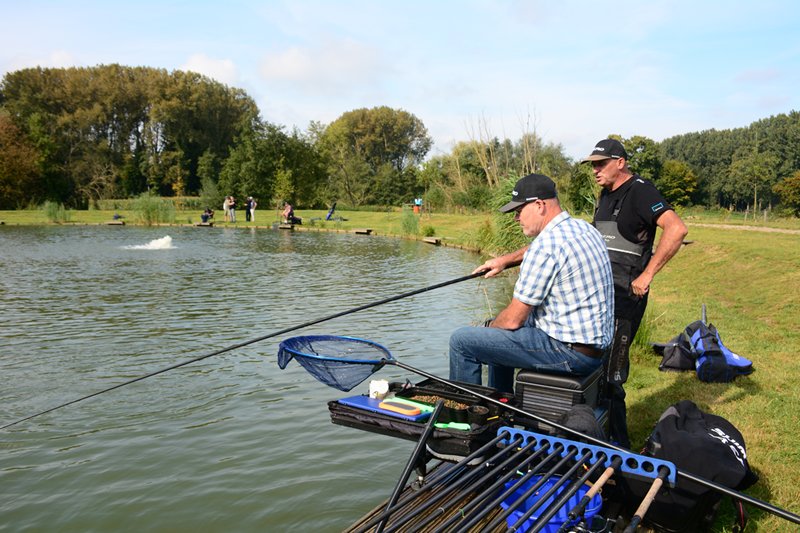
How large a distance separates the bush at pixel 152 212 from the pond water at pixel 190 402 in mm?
18139

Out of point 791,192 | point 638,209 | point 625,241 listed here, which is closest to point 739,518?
point 625,241

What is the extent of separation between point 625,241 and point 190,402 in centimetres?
424

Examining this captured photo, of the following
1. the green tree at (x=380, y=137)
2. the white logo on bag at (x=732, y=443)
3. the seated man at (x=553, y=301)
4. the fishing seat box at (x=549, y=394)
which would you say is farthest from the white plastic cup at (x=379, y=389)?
the green tree at (x=380, y=137)

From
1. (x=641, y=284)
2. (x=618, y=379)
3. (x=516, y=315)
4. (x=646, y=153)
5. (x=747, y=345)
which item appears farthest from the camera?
(x=646, y=153)

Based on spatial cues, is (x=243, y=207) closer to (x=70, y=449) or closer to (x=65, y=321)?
(x=65, y=321)

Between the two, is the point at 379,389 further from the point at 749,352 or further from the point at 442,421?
the point at 749,352

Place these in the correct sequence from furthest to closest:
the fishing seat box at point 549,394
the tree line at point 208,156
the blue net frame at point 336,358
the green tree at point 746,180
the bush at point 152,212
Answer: the tree line at point 208,156 < the green tree at point 746,180 < the bush at point 152,212 < the blue net frame at point 336,358 < the fishing seat box at point 549,394

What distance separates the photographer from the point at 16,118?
168 ft

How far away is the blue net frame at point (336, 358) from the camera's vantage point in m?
3.55

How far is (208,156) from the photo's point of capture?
5866 centimetres

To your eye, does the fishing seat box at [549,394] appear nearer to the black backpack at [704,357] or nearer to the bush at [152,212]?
the black backpack at [704,357]

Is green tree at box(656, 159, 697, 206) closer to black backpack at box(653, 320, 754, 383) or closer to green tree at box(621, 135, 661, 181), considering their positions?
green tree at box(621, 135, 661, 181)

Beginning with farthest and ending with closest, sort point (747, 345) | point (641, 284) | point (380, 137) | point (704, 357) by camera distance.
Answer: point (380, 137)
point (747, 345)
point (704, 357)
point (641, 284)

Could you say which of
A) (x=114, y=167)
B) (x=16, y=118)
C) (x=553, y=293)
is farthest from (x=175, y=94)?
(x=553, y=293)
